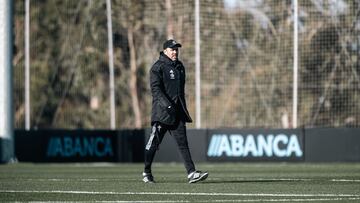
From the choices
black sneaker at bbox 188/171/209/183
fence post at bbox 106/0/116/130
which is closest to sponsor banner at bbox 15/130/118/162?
fence post at bbox 106/0/116/130

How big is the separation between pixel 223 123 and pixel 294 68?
354 centimetres

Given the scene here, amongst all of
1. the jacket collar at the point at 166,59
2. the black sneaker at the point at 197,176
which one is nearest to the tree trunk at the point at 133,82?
the jacket collar at the point at 166,59

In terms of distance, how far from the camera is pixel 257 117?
107 ft

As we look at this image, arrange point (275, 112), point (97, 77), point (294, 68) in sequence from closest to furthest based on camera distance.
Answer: point (294, 68), point (275, 112), point (97, 77)

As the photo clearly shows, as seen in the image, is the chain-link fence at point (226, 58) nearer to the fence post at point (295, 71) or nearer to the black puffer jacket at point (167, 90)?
the fence post at point (295, 71)

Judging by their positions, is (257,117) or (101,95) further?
(101,95)

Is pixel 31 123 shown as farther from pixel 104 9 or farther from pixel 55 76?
pixel 104 9

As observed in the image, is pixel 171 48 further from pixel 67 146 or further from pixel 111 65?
pixel 111 65

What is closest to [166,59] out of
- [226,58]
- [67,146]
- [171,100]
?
[171,100]

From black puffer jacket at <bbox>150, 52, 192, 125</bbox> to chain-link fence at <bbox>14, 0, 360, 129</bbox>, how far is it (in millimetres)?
14560

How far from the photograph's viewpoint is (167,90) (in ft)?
51.6

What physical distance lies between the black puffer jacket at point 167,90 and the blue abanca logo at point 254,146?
1300 centimetres

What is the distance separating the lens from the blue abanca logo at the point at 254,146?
28.5 metres

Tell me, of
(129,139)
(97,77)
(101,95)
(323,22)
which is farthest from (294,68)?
(101,95)
